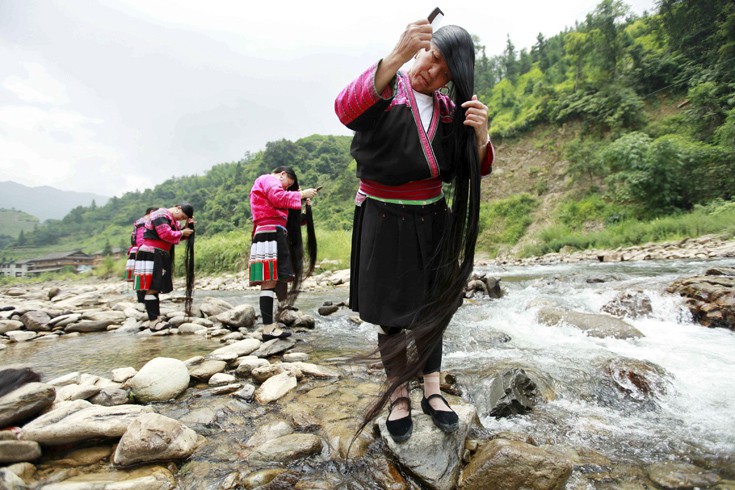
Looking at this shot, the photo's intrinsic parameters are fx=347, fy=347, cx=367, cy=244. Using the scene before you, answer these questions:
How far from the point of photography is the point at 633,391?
7.92 ft

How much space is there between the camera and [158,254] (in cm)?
493

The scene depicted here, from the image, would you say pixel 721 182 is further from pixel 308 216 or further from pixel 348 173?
pixel 348 173

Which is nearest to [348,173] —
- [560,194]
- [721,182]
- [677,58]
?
[560,194]

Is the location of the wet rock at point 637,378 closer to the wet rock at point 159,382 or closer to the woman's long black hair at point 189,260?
the wet rock at point 159,382

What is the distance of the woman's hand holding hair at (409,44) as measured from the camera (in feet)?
4.10

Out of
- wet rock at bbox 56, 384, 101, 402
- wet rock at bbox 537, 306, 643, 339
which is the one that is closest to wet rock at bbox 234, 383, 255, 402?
wet rock at bbox 56, 384, 101, 402

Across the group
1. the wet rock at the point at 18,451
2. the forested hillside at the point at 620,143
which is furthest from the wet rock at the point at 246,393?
the forested hillside at the point at 620,143

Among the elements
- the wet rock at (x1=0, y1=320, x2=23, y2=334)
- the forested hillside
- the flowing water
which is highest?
the forested hillside

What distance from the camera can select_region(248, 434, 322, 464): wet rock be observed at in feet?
5.22

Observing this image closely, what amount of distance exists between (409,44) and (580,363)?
116 inches

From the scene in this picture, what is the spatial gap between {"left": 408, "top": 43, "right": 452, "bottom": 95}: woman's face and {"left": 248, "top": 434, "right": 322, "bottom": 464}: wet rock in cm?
175

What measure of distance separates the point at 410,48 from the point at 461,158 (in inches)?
23.5

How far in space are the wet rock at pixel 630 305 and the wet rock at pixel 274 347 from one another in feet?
15.1

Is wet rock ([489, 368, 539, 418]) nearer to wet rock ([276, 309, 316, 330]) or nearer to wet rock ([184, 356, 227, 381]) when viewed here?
wet rock ([184, 356, 227, 381])
